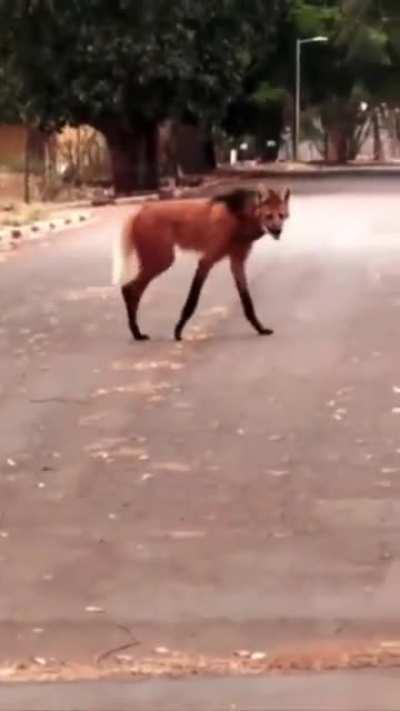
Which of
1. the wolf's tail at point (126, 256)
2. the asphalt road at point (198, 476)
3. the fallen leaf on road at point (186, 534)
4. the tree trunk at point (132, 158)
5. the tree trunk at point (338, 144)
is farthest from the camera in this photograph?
the tree trunk at point (338, 144)

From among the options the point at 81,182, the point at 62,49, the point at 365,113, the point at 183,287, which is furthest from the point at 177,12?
the point at 365,113

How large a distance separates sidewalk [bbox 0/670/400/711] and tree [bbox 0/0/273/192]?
3654cm

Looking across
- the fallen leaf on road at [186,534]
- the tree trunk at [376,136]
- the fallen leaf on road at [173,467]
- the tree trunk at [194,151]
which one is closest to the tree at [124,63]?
the tree trunk at [194,151]

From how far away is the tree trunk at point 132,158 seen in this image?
46.7m

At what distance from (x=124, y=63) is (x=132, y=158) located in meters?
4.94

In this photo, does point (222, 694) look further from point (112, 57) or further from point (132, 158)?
→ point (132, 158)

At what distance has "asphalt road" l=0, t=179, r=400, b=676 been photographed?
6910 millimetres

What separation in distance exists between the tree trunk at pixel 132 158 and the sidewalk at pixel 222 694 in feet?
134

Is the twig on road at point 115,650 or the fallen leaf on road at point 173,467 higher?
the twig on road at point 115,650

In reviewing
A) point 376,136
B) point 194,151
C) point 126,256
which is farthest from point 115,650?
point 376,136

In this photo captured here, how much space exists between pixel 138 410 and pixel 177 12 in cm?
3238

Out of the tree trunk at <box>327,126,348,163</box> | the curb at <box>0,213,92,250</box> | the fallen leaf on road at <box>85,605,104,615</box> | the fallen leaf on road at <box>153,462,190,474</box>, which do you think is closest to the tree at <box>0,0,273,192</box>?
the curb at <box>0,213,92,250</box>

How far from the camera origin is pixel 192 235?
14.9m

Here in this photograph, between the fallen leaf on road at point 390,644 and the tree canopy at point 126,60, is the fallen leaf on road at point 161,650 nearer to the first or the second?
the fallen leaf on road at point 390,644
